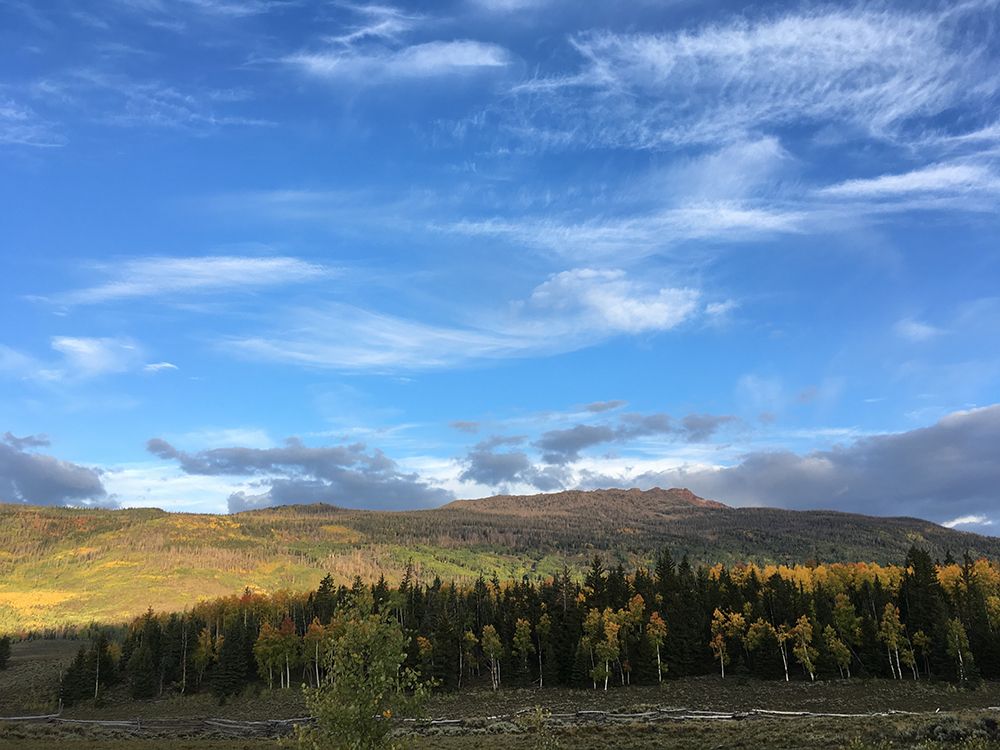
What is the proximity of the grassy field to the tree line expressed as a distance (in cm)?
584

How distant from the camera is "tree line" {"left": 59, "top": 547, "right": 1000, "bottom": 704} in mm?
105688

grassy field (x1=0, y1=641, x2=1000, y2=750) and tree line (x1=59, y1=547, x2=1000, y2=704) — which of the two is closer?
grassy field (x1=0, y1=641, x2=1000, y2=750)

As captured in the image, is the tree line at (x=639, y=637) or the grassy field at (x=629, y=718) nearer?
the grassy field at (x=629, y=718)

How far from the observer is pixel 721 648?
111562 millimetres

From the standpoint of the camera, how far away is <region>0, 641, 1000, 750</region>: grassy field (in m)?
49.9

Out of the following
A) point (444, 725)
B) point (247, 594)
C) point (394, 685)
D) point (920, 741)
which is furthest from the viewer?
point (247, 594)

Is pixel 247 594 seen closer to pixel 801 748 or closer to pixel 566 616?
pixel 566 616

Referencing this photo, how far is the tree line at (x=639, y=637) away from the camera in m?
106

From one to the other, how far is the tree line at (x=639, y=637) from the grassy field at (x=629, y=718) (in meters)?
5.84

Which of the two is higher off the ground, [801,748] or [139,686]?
[801,748]

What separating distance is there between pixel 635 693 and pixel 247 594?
12744 centimetres

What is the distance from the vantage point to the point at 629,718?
7600 centimetres

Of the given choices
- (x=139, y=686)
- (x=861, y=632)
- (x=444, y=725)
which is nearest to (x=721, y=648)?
(x=861, y=632)

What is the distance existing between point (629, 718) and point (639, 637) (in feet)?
137
